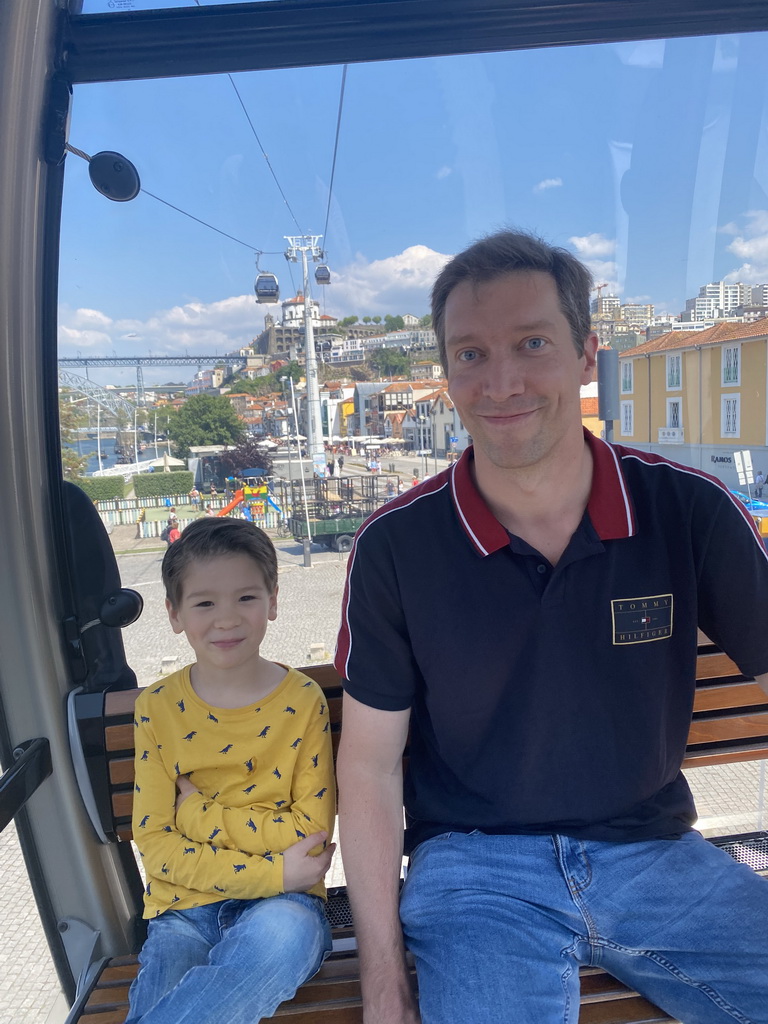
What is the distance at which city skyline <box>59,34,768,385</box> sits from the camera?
1.97 m

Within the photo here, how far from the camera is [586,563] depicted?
167cm

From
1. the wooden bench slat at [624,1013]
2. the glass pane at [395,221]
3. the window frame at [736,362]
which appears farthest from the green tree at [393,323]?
the wooden bench slat at [624,1013]

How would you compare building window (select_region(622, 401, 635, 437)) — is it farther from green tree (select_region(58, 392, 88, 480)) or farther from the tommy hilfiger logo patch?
green tree (select_region(58, 392, 88, 480))

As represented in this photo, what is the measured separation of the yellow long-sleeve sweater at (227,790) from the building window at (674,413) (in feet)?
4.23

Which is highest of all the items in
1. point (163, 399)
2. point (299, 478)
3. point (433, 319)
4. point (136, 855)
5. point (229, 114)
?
point (229, 114)

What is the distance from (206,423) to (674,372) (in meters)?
1.43

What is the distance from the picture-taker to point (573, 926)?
157 centimetres

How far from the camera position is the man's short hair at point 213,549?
6.22 feet

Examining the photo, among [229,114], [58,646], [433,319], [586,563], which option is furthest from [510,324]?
[58,646]

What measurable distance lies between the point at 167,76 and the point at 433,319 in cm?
96

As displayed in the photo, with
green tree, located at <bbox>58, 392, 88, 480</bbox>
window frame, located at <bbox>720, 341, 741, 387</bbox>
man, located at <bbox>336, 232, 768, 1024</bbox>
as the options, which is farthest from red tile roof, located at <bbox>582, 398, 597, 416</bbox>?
green tree, located at <bbox>58, 392, 88, 480</bbox>

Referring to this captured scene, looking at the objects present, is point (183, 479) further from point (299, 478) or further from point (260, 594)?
point (260, 594)

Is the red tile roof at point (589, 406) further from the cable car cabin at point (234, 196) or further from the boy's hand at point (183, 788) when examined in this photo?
the boy's hand at point (183, 788)

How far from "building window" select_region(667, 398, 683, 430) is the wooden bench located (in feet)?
2.16
